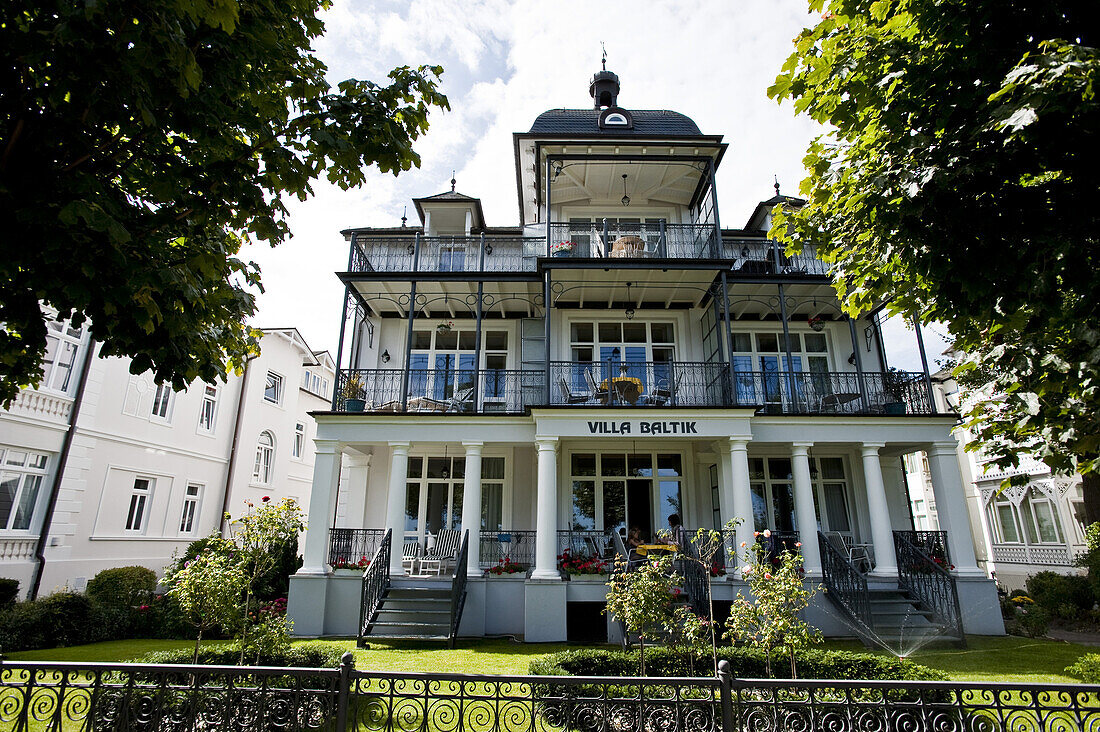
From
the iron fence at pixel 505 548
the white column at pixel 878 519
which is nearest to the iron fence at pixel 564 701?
the white column at pixel 878 519

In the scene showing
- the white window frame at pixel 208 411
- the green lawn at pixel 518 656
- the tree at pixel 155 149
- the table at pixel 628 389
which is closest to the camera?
the tree at pixel 155 149

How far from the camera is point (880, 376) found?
14.9 meters

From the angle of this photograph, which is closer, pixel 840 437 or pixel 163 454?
pixel 840 437

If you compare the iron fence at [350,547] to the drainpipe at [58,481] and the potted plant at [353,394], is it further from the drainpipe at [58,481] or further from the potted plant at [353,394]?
the drainpipe at [58,481]

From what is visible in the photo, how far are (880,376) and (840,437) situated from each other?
3.06m

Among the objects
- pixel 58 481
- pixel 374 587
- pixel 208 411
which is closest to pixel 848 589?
pixel 374 587

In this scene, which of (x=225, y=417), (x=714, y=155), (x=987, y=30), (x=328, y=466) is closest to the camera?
(x=987, y=30)

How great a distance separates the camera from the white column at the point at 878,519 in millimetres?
12078

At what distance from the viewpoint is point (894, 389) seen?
→ 14.1m

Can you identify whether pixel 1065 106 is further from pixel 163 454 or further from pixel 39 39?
pixel 163 454

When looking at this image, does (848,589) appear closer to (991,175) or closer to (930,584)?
(930,584)

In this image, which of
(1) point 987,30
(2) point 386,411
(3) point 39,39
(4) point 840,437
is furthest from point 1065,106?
(2) point 386,411

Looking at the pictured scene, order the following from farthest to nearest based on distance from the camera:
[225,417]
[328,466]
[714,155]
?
1. [225,417]
2. [714,155]
3. [328,466]

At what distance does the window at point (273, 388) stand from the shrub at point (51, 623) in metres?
11.7
